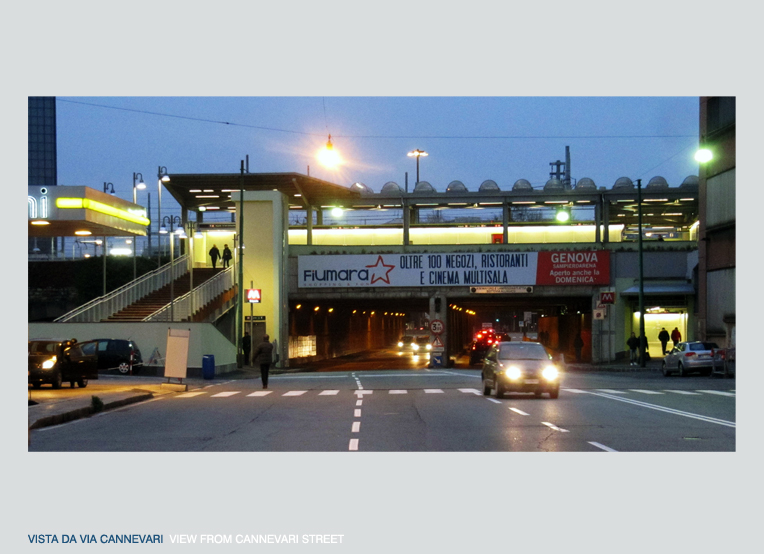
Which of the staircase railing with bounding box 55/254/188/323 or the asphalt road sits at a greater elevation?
the staircase railing with bounding box 55/254/188/323

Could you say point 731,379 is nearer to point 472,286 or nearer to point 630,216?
point 472,286

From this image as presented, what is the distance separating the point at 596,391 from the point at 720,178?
21.4m

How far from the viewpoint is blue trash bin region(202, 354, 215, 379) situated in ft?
128

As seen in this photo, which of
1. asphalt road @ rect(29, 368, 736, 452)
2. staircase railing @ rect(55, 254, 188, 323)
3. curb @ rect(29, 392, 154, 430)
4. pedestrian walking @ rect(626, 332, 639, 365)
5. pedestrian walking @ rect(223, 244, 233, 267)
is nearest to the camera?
asphalt road @ rect(29, 368, 736, 452)

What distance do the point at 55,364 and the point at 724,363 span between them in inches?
1005

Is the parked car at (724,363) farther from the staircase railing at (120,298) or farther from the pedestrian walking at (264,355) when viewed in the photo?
the staircase railing at (120,298)

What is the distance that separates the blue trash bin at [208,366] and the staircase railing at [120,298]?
15.9 feet

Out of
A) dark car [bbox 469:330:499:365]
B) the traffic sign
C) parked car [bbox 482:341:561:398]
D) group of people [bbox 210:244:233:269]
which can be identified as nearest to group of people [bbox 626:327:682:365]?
dark car [bbox 469:330:499:365]

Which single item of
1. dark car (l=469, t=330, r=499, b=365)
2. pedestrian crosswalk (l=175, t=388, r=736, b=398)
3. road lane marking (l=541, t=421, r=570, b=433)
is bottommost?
dark car (l=469, t=330, r=499, b=365)

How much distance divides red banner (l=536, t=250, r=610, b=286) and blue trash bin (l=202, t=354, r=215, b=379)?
24289 millimetres

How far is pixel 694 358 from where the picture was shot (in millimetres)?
37469

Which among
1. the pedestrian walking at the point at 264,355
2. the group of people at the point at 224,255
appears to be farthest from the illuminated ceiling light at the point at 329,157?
the group of people at the point at 224,255

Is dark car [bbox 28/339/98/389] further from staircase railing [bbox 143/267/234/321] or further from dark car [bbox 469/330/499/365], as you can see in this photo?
dark car [bbox 469/330/499/365]

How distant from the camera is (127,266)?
87.2 m
